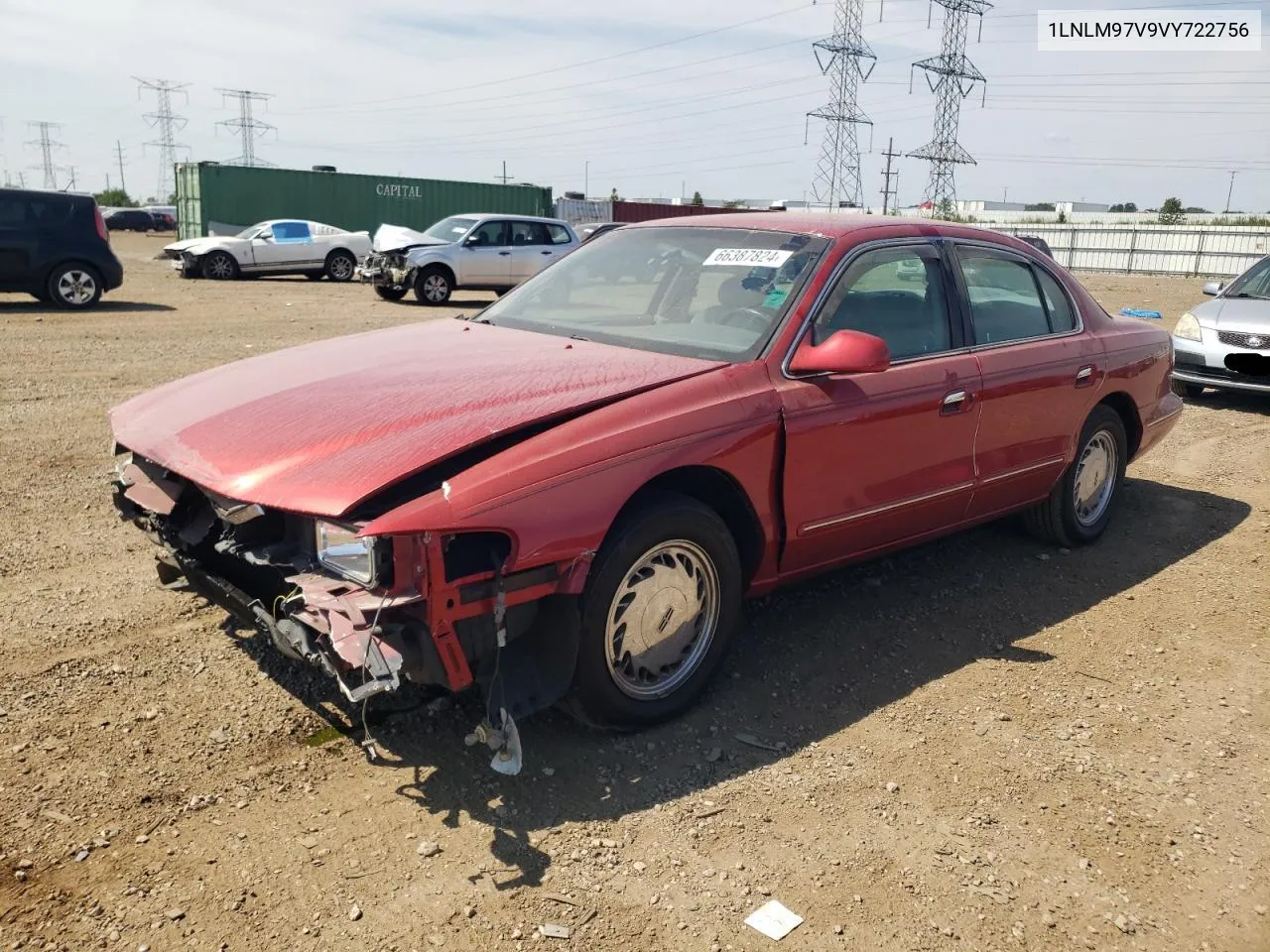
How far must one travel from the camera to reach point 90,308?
14875 millimetres

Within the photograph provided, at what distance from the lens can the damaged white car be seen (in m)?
17.9

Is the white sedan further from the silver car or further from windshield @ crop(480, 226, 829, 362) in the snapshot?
windshield @ crop(480, 226, 829, 362)

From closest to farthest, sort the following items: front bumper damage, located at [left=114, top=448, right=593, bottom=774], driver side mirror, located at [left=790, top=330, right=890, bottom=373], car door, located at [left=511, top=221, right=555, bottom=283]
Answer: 1. front bumper damage, located at [left=114, top=448, right=593, bottom=774]
2. driver side mirror, located at [left=790, top=330, right=890, bottom=373]
3. car door, located at [left=511, top=221, right=555, bottom=283]

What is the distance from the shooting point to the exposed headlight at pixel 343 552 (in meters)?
2.78

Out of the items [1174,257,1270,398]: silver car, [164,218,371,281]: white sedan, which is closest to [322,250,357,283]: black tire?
[164,218,371,281]: white sedan

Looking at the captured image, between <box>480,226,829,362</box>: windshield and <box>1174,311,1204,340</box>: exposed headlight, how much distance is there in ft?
24.3

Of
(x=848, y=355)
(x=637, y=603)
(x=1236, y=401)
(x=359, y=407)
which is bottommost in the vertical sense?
(x=1236, y=401)

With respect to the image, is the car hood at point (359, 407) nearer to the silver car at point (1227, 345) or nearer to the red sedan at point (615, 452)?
the red sedan at point (615, 452)

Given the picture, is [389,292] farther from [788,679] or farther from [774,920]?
[774,920]

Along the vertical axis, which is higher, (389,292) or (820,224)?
(820,224)

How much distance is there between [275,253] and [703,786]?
21.5 meters

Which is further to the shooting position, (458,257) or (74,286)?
(458,257)

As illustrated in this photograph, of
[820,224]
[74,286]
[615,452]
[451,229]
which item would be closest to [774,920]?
[615,452]

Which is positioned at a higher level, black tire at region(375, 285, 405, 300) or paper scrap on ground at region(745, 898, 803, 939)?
black tire at region(375, 285, 405, 300)
